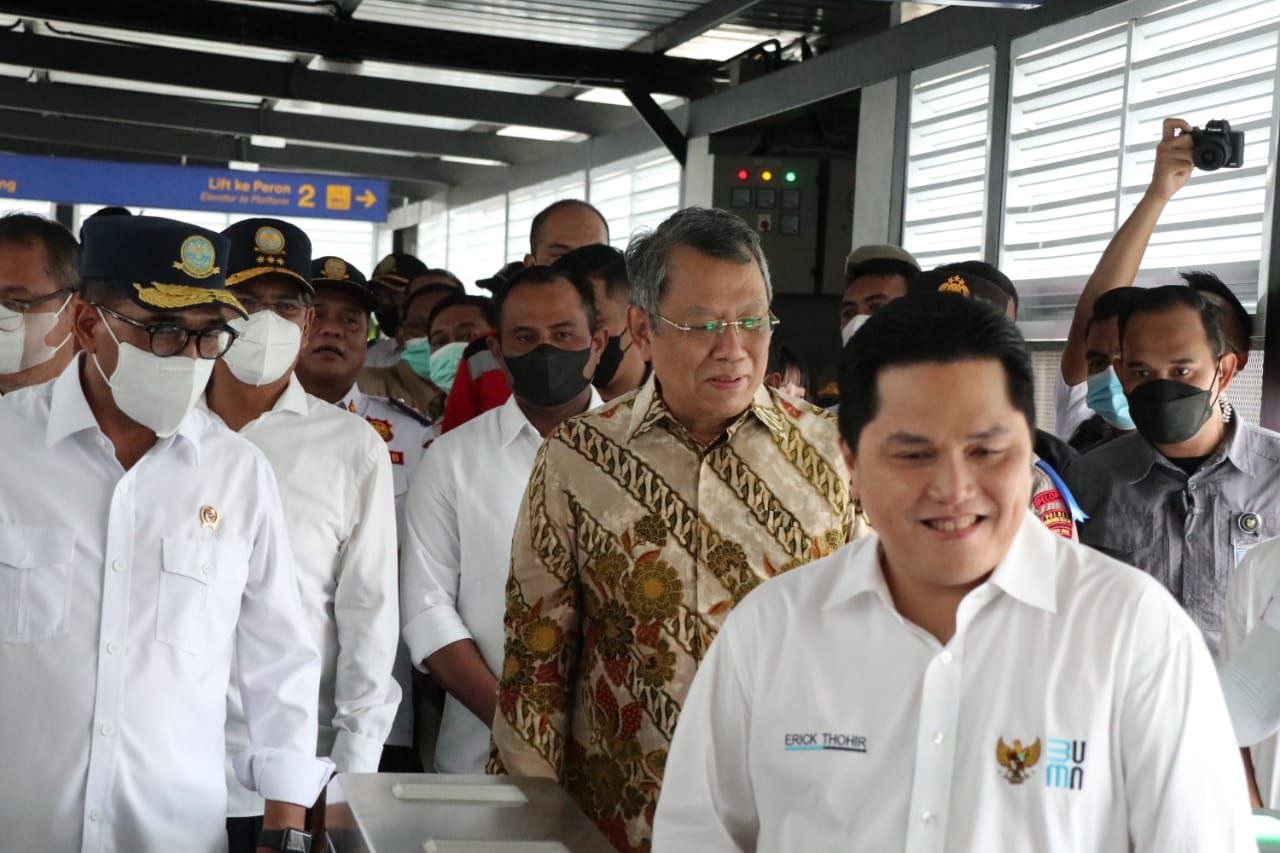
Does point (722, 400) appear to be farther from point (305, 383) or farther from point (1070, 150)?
point (1070, 150)

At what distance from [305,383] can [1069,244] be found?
10.6 ft

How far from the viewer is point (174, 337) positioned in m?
2.62

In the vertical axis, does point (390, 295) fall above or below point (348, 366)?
above

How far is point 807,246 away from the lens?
8.99 m

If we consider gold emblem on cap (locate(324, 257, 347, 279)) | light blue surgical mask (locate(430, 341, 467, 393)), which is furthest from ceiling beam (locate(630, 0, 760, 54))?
gold emblem on cap (locate(324, 257, 347, 279))

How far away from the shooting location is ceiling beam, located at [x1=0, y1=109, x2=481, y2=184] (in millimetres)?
14784

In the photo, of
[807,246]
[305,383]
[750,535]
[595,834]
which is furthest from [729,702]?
[807,246]

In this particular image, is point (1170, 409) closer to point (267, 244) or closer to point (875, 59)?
point (267, 244)

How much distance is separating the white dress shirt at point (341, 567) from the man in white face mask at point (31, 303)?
697 mm

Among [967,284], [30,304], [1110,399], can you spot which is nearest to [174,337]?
[30,304]

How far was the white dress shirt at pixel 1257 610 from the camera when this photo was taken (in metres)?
2.99

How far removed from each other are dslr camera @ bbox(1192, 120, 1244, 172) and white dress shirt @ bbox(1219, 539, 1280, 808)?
6.78ft

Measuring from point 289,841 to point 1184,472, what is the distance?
7.55 feet

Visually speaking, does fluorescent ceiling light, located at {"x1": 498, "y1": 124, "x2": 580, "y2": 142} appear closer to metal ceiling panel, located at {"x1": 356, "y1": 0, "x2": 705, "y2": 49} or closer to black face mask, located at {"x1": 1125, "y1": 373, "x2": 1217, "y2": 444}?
metal ceiling panel, located at {"x1": 356, "y1": 0, "x2": 705, "y2": 49}
